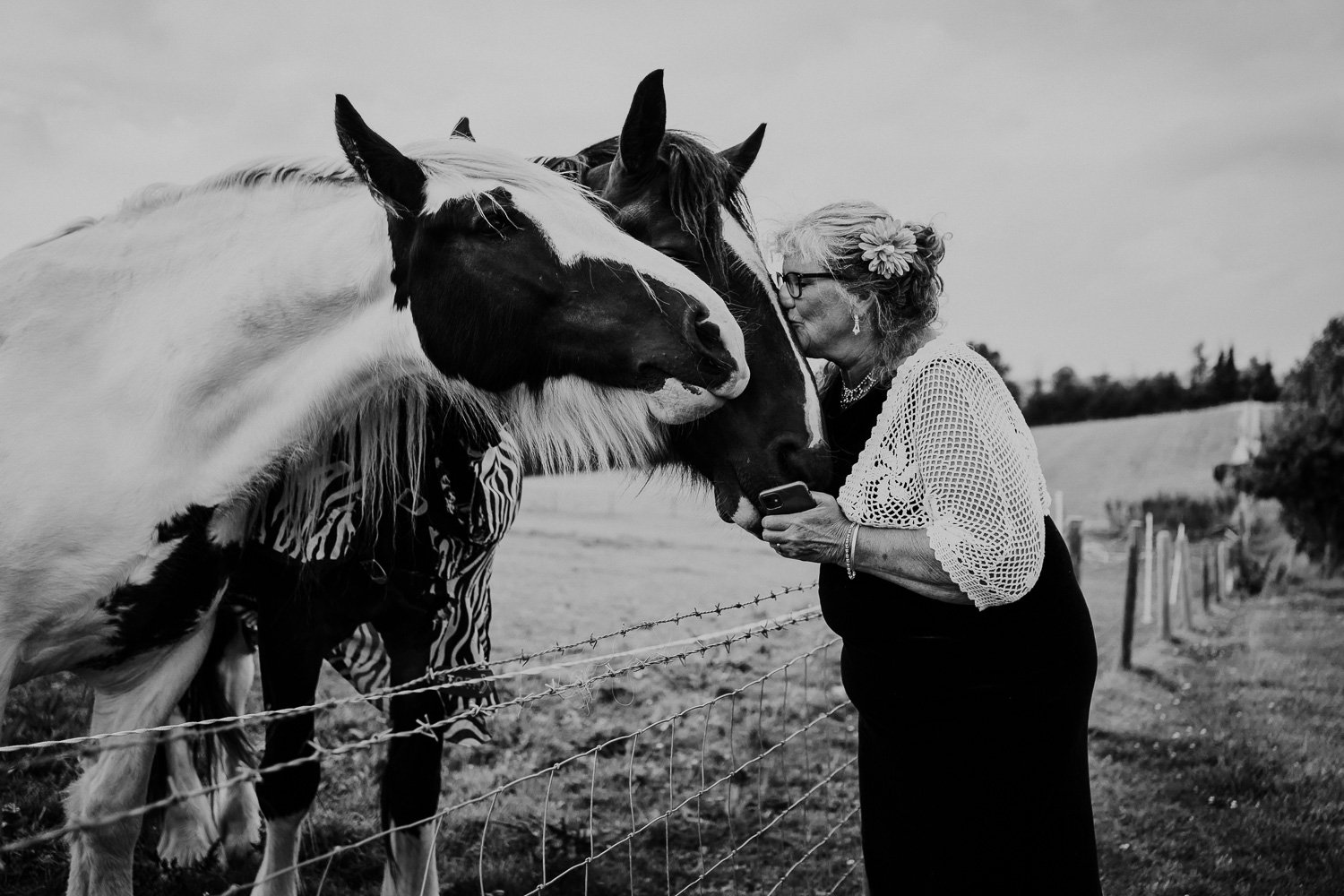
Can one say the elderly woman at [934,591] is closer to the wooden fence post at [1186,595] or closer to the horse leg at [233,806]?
the horse leg at [233,806]

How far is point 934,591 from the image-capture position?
2.28 meters

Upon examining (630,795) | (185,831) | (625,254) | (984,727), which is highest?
(625,254)

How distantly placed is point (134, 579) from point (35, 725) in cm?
363

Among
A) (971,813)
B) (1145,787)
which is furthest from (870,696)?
(1145,787)

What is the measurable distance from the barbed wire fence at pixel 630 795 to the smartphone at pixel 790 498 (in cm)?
65

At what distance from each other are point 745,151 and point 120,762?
260 cm

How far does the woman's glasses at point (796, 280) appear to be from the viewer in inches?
99.2

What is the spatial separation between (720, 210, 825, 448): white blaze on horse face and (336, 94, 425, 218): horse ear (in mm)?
827

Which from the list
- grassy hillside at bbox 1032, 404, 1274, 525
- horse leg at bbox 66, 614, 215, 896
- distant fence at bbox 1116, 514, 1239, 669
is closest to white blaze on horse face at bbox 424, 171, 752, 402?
horse leg at bbox 66, 614, 215, 896

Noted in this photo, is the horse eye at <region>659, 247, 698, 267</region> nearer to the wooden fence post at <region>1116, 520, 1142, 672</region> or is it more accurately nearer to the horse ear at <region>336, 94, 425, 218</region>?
the horse ear at <region>336, 94, 425, 218</region>

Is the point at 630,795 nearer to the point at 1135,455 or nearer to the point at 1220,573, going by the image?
the point at 1220,573

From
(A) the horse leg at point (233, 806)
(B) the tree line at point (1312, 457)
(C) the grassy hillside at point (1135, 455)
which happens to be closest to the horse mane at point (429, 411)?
(A) the horse leg at point (233, 806)

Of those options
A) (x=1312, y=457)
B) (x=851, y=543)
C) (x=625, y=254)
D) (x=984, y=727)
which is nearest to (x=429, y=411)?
(x=625, y=254)

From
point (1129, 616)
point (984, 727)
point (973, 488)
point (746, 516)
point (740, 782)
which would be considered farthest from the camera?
point (1129, 616)
